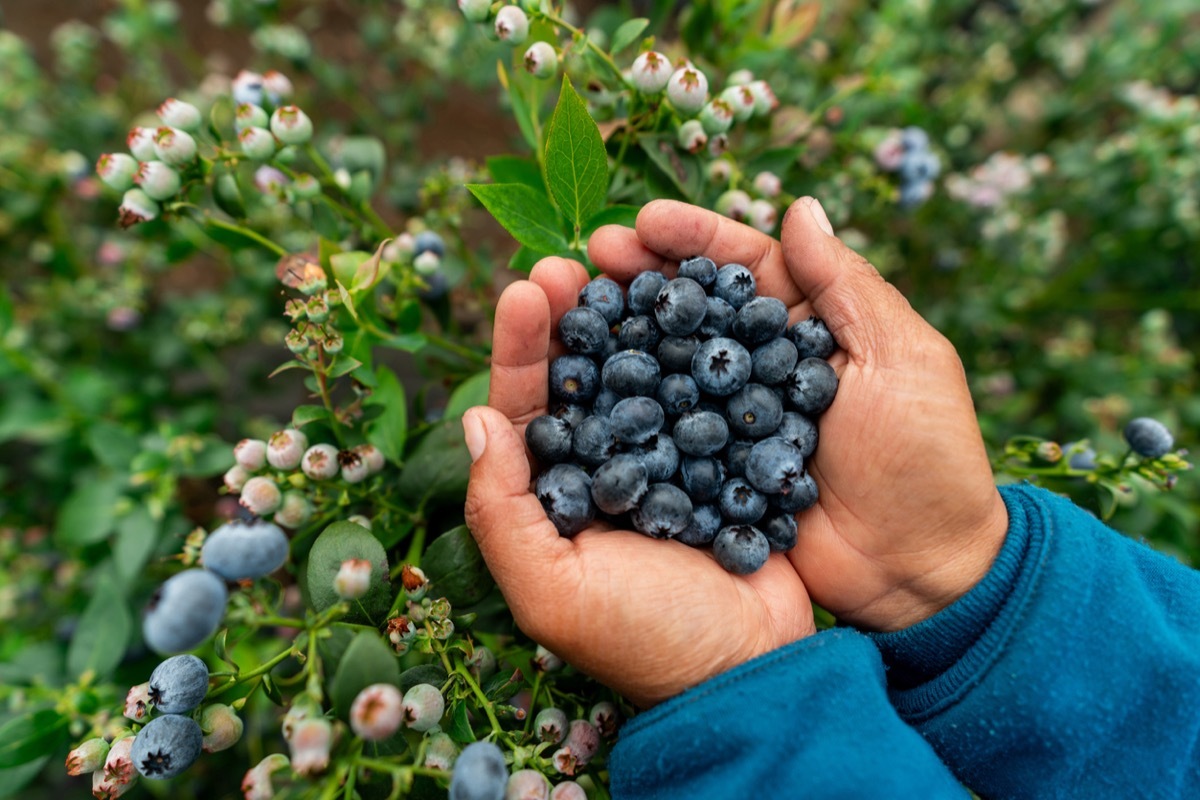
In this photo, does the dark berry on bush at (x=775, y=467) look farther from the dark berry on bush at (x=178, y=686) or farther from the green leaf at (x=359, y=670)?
the dark berry on bush at (x=178, y=686)

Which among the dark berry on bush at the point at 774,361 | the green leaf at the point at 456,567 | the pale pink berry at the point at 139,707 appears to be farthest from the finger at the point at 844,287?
the pale pink berry at the point at 139,707

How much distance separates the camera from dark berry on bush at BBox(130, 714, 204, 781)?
2.63 ft

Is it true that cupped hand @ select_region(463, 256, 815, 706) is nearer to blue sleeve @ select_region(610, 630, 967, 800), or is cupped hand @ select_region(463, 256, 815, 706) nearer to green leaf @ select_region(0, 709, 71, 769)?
blue sleeve @ select_region(610, 630, 967, 800)

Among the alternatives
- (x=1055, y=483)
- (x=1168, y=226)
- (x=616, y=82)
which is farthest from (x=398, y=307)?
(x=1168, y=226)

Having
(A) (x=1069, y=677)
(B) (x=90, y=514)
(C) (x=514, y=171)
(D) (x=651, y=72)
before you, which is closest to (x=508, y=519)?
(C) (x=514, y=171)

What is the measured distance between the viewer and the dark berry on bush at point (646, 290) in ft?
3.94

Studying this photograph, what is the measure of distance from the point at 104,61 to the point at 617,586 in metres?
3.65

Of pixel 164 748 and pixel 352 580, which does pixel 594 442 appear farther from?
pixel 164 748

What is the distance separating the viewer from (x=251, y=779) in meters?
0.78

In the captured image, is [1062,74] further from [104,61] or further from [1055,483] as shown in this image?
[104,61]

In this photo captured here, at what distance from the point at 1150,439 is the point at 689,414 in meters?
0.81

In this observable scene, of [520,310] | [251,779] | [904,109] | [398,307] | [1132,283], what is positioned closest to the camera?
[251,779]

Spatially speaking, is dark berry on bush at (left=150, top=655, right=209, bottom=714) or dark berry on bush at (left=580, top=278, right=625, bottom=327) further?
dark berry on bush at (left=580, top=278, right=625, bottom=327)

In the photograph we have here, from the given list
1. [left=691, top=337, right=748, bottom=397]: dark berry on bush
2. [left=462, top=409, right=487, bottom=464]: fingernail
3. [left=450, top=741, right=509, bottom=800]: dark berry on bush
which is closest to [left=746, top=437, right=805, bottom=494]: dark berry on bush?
[left=691, top=337, right=748, bottom=397]: dark berry on bush
